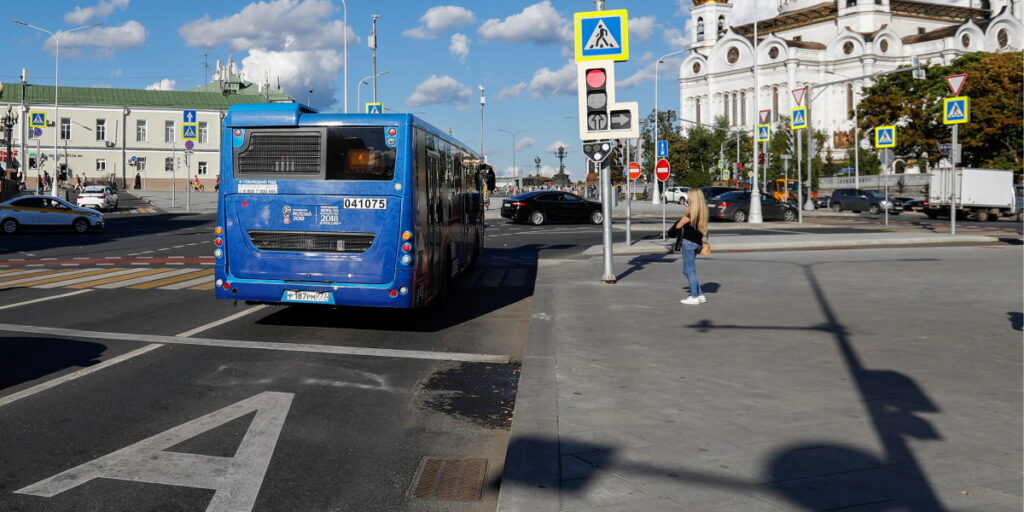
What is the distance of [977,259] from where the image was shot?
67.6ft

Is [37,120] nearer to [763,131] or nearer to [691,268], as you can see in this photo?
[763,131]

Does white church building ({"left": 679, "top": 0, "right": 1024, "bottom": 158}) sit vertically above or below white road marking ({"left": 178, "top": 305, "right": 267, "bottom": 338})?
above

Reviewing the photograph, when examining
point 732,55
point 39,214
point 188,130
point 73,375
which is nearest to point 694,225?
point 73,375

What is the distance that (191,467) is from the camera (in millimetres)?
5500

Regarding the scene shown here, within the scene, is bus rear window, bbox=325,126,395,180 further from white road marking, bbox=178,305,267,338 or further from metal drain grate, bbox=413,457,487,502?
metal drain grate, bbox=413,457,487,502

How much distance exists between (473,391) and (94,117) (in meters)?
93.9

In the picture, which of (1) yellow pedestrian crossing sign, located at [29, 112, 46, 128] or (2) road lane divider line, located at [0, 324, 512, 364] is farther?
(1) yellow pedestrian crossing sign, located at [29, 112, 46, 128]

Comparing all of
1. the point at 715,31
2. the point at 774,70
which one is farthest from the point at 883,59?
the point at 715,31

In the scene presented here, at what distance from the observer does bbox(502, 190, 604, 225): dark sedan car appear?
133ft

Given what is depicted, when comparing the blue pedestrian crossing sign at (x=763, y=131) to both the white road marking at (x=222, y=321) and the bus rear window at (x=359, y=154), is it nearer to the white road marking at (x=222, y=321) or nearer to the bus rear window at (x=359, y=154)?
the white road marking at (x=222, y=321)

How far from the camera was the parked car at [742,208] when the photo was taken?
42.8 m

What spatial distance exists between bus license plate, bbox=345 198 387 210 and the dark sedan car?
1181 inches

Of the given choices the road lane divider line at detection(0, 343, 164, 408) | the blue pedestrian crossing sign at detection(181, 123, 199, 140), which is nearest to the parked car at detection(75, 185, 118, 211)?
the blue pedestrian crossing sign at detection(181, 123, 199, 140)

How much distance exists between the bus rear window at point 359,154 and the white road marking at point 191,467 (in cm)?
463
